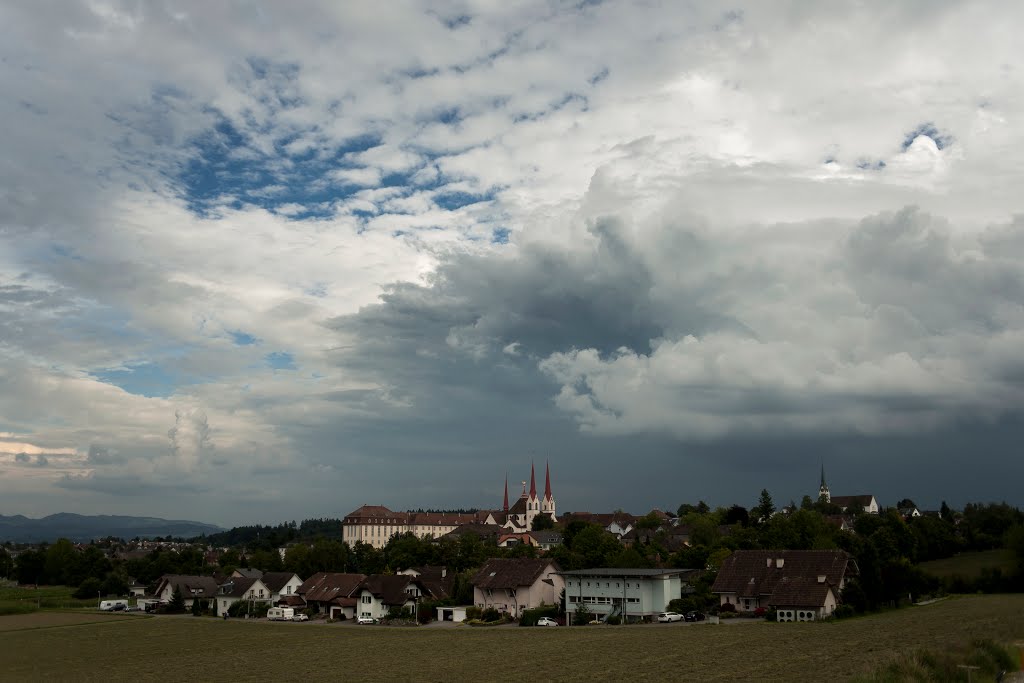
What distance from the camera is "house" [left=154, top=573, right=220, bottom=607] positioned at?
93562 mm

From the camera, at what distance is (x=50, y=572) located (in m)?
129

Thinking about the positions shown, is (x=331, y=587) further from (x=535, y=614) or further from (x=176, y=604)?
(x=535, y=614)

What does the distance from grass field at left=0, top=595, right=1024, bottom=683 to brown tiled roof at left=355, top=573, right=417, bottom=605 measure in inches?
442

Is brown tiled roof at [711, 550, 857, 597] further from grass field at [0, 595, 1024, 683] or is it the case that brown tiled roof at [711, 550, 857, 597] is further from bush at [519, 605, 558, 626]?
bush at [519, 605, 558, 626]

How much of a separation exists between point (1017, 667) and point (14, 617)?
8827 cm

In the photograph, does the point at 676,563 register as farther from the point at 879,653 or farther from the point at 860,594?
the point at 879,653

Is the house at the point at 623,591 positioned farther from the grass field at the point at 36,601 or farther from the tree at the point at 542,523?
the tree at the point at 542,523

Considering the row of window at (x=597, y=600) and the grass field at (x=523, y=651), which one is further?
the row of window at (x=597, y=600)

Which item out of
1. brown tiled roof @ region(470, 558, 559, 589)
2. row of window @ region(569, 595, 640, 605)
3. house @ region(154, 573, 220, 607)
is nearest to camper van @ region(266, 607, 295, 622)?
house @ region(154, 573, 220, 607)

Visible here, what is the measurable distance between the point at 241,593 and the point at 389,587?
23636mm

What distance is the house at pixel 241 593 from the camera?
8819 cm

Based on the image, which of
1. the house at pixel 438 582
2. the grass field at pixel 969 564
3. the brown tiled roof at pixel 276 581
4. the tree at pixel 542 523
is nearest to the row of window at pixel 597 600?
the house at pixel 438 582

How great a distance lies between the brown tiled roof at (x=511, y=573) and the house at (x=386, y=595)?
6.55m

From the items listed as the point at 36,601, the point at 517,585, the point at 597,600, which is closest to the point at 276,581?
the point at 36,601
